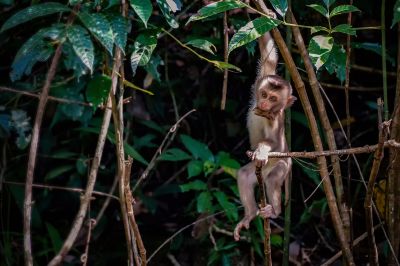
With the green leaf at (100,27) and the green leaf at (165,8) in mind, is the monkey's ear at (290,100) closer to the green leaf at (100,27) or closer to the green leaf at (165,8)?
the green leaf at (165,8)

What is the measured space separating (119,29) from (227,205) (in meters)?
2.20

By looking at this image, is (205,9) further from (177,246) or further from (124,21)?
(177,246)

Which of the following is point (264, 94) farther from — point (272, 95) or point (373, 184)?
point (373, 184)

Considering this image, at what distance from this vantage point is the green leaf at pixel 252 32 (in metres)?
3.16

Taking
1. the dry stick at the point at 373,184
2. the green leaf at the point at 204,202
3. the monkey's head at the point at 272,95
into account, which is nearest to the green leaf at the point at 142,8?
the dry stick at the point at 373,184

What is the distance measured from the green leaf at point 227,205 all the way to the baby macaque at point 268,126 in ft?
1.54

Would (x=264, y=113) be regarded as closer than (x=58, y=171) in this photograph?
Yes

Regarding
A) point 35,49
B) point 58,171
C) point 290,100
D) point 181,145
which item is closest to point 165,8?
point 35,49

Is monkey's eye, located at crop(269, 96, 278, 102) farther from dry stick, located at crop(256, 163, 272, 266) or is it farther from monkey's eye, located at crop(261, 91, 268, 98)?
dry stick, located at crop(256, 163, 272, 266)

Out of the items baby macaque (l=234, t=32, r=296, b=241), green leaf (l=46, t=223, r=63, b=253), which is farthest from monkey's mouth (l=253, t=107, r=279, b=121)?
green leaf (l=46, t=223, r=63, b=253)

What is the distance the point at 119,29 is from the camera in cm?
347

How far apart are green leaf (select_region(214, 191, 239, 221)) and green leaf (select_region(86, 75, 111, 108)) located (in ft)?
5.32

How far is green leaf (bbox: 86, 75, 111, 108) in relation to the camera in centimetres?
398

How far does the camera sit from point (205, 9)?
3.23 metres
